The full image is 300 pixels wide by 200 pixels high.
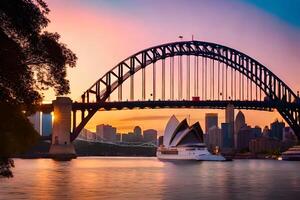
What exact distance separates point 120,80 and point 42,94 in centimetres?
11731

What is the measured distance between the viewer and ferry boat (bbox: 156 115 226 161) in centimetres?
13662

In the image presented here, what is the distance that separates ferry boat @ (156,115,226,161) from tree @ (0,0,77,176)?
115980 millimetres

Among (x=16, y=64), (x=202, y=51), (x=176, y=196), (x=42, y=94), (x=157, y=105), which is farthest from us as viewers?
(x=202, y=51)

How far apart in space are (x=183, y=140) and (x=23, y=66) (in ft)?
394

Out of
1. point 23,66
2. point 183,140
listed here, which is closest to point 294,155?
point 183,140

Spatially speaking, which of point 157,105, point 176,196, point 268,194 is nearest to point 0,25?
point 176,196

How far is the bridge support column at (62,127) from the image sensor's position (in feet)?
429

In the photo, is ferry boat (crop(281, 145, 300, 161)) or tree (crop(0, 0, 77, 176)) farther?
ferry boat (crop(281, 145, 300, 161))

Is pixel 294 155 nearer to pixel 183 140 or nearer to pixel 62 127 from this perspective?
pixel 183 140

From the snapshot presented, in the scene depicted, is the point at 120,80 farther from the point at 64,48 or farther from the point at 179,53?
the point at 64,48

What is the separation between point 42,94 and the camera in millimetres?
19172

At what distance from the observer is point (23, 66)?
17922 mm

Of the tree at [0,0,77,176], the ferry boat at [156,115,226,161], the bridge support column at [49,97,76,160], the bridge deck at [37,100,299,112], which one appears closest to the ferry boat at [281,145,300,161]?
the ferry boat at [156,115,226,161]

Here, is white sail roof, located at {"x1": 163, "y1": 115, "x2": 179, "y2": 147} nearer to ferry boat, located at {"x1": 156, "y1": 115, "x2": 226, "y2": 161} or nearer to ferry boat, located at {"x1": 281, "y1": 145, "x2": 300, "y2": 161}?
ferry boat, located at {"x1": 156, "y1": 115, "x2": 226, "y2": 161}
